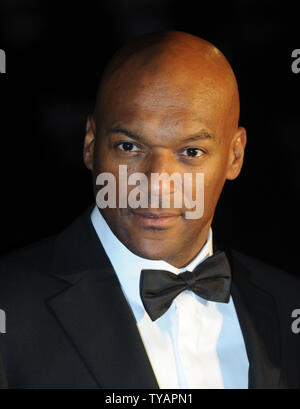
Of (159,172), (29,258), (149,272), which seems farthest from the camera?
(29,258)

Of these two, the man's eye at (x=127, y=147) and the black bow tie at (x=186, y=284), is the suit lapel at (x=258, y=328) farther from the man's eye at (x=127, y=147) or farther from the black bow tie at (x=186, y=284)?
the man's eye at (x=127, y=147)

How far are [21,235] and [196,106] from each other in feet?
5.42

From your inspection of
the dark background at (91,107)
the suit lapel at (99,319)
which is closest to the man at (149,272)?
the suit lapel at (99,319)

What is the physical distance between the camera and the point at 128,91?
2.41m

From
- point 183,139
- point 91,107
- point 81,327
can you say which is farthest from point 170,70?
point 91,107

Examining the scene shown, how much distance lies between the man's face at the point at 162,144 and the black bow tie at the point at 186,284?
68 millimetres

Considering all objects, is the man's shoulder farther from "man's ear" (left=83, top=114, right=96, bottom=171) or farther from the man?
"man's ear" (left=83, top=114, right=96, bottom=171)

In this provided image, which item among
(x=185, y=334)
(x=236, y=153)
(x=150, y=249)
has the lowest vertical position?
(x=185, y=334)

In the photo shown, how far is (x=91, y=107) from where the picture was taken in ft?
12.3

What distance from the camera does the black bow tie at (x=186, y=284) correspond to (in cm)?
249

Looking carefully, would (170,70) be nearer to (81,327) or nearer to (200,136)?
(200,136)

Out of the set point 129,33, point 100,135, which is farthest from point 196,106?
point 129,33

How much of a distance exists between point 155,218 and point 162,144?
0.23 meters

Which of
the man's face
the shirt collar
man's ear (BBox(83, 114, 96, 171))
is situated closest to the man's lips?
the man's face
